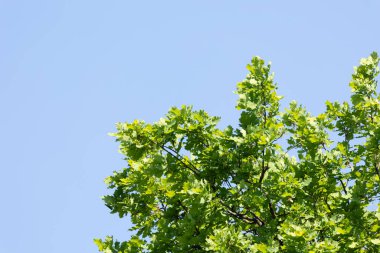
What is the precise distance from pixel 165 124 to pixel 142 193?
2627 mm

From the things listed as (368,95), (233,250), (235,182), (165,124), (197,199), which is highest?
(368,95)

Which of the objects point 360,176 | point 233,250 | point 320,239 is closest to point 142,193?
point 233,250

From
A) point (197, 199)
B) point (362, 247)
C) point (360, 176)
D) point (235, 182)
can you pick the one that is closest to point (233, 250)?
point (197, 199)

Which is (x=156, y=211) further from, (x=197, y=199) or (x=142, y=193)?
(x=197, y=199)

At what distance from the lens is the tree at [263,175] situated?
10.1 m

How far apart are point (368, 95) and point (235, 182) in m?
4.31

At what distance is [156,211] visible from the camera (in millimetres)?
13016

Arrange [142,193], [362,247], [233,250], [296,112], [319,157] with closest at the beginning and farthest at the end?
[233,250]
[362,247]
[319,157]
[296,112]
[142,193]

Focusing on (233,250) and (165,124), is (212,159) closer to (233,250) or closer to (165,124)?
(165,124)

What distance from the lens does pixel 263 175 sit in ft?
36.3

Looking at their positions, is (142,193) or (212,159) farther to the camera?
(142,193)

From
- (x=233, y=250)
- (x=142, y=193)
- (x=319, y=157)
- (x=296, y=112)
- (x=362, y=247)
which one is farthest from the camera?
(x=142, y=193)

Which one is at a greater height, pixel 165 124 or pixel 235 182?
pixel 165 124

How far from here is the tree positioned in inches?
400
